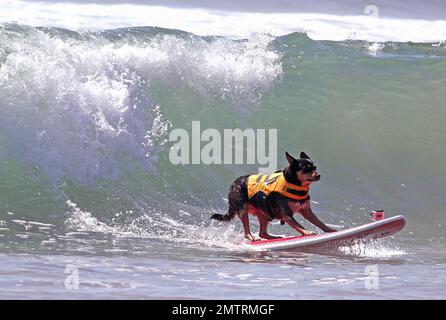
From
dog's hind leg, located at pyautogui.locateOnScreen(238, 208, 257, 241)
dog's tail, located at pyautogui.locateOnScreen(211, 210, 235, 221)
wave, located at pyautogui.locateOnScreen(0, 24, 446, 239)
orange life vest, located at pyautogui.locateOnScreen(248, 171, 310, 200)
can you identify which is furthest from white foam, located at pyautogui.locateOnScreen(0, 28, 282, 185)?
orange life vest, located at pyautogui.locateOnScreen(248, 171, 310, 200)

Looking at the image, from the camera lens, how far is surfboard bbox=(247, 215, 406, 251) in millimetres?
13211

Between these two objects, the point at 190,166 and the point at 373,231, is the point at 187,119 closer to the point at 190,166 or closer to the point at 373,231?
the point at 190,166

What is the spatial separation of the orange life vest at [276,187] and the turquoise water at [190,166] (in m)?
0.74

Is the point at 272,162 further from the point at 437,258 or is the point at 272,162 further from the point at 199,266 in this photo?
the point at 199,266

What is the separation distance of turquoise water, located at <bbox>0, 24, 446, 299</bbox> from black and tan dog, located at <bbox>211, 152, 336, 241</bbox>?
0.48 metres

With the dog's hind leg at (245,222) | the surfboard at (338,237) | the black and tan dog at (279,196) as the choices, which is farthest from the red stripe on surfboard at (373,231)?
the dog's hind leg at (245,222)

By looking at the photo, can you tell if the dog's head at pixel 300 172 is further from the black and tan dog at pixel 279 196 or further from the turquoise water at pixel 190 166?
the turquoise water at pixel 190 166

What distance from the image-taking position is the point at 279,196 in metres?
13.6

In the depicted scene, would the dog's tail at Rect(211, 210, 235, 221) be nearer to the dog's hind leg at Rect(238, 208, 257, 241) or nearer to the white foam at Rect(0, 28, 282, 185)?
the dog's hind leg at Rect(238, 208, 257, 241)

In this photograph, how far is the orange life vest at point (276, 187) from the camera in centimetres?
1352

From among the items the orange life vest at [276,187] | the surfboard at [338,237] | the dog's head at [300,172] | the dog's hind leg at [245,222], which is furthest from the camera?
the dog's hind leg at [245,222]

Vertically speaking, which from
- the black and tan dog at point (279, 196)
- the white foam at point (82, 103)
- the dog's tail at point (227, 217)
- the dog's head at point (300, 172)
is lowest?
the dog's tail at point (227, 217)

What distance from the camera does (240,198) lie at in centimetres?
1394

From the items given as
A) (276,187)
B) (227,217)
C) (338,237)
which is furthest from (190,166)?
(338,237)
